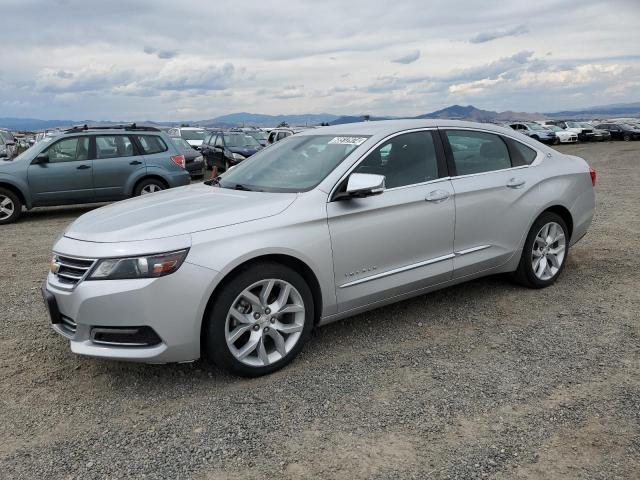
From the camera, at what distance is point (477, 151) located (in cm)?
475

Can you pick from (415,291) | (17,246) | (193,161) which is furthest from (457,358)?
(193,161)

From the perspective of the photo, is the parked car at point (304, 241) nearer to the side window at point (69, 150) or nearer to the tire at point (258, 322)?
the tire at point (258, 322)

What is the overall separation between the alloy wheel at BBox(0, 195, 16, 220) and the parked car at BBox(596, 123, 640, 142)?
3940cm

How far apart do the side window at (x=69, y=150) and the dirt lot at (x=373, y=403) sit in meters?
6.03

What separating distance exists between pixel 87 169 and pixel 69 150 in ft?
1.56

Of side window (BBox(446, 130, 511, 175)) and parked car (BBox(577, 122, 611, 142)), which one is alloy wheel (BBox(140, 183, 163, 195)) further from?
parked car (BBox(577, 122, 611, 142))

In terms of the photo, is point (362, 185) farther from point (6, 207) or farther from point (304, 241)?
point (6, 207)

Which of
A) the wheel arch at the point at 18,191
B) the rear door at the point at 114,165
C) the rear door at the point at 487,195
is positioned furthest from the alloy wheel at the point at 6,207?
the rear door at the point at 487,195

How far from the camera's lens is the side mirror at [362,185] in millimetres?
3680

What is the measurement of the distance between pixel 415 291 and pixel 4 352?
10.1ft

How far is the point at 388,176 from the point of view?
4152 millimetres

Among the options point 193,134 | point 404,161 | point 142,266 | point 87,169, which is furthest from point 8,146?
point 142,266

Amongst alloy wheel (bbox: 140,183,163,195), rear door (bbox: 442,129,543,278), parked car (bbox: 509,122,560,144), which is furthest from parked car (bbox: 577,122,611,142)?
rear door (bbox: 442,129,543,278)

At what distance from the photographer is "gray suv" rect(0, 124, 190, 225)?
996 cm
